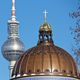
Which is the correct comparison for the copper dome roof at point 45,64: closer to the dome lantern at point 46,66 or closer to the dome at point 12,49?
the dome lantern at point 46,66

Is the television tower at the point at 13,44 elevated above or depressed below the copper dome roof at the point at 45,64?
above

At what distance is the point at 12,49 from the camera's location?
612 feet

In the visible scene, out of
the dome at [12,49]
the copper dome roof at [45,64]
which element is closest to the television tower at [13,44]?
the dome at [12,49]

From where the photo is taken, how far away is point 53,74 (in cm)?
5384

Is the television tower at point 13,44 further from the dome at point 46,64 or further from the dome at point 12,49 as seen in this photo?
the dome at point 46,64

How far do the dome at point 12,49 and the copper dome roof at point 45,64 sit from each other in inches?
5018

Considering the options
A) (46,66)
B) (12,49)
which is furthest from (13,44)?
(46,66)

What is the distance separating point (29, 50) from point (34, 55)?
6.34 feet

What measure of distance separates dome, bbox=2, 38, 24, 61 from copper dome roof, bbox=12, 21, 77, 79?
5018 inches

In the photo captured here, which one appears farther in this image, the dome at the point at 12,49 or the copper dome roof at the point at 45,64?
the dome at the point at 12,49

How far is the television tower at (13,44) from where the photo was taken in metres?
183

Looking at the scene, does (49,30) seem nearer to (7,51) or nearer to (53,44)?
(53,44)

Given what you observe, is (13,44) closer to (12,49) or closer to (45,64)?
(12,49)

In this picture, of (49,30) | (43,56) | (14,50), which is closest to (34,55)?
(43,56)
